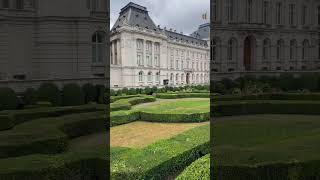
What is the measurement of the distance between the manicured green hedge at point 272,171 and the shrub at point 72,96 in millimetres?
5471

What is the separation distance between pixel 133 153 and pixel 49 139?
189cm

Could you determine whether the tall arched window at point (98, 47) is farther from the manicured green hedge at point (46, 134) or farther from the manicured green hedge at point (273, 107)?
the manicured green hedge at point (273, 107)

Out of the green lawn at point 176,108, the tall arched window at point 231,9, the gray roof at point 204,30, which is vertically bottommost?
the green lawn at point 176,108

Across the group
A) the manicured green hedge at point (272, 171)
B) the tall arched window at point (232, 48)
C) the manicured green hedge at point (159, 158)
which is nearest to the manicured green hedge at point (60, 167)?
the manicured green hedge at point (159, 158)

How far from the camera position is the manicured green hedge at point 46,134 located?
7.20 meters

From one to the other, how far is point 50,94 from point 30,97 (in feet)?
1.79

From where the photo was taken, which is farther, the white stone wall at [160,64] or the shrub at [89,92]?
the white stone wall at [160,64]

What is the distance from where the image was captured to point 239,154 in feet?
18.9

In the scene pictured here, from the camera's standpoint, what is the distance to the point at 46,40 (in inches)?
448

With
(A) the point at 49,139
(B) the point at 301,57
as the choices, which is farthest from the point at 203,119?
(B) the point at 301,57

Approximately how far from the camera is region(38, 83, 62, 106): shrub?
1060 cm

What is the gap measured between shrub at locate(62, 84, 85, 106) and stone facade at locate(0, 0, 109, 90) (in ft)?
1.01

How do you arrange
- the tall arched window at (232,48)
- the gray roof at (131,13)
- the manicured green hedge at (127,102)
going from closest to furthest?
the gray roof at (131,13)
the manicured green hedge at (127,102)
the tall arched window at (232,48)

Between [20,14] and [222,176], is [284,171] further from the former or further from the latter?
[20,14]
